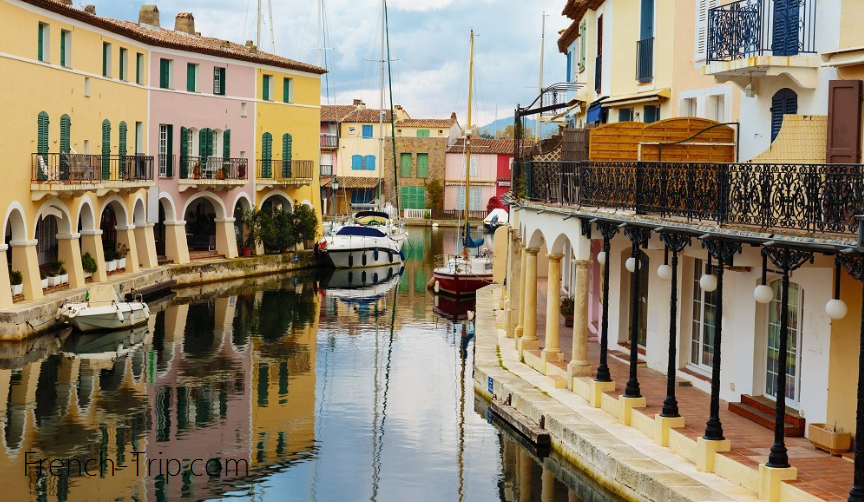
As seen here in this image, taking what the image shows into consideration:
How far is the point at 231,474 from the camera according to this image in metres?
19.3

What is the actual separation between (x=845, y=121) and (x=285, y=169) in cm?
4116

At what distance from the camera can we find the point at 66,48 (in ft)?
126

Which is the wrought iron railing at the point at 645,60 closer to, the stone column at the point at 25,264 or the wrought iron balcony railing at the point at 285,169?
the stone column at the point at 25,264

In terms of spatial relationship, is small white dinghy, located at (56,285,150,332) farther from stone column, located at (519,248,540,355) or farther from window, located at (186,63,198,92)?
window, located at (186,63,198,92)

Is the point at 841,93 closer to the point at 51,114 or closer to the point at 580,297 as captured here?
the point at 580,297

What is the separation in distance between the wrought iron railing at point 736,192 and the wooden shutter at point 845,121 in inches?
63.5

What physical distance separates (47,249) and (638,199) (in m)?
27.9

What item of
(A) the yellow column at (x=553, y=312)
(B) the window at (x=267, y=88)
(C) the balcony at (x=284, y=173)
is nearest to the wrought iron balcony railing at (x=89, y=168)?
(C) the balcony at (x=284, y=173)

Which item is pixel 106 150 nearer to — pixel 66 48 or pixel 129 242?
pixel 129 242

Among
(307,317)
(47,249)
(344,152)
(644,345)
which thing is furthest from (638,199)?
(344,152)

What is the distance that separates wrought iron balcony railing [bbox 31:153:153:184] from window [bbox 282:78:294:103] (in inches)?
434

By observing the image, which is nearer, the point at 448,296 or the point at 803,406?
the point at 803,406

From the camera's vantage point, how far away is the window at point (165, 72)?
161 feet

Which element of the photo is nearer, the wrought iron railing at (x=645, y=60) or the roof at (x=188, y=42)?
the wrought iron railing at (x=645, y=60)
